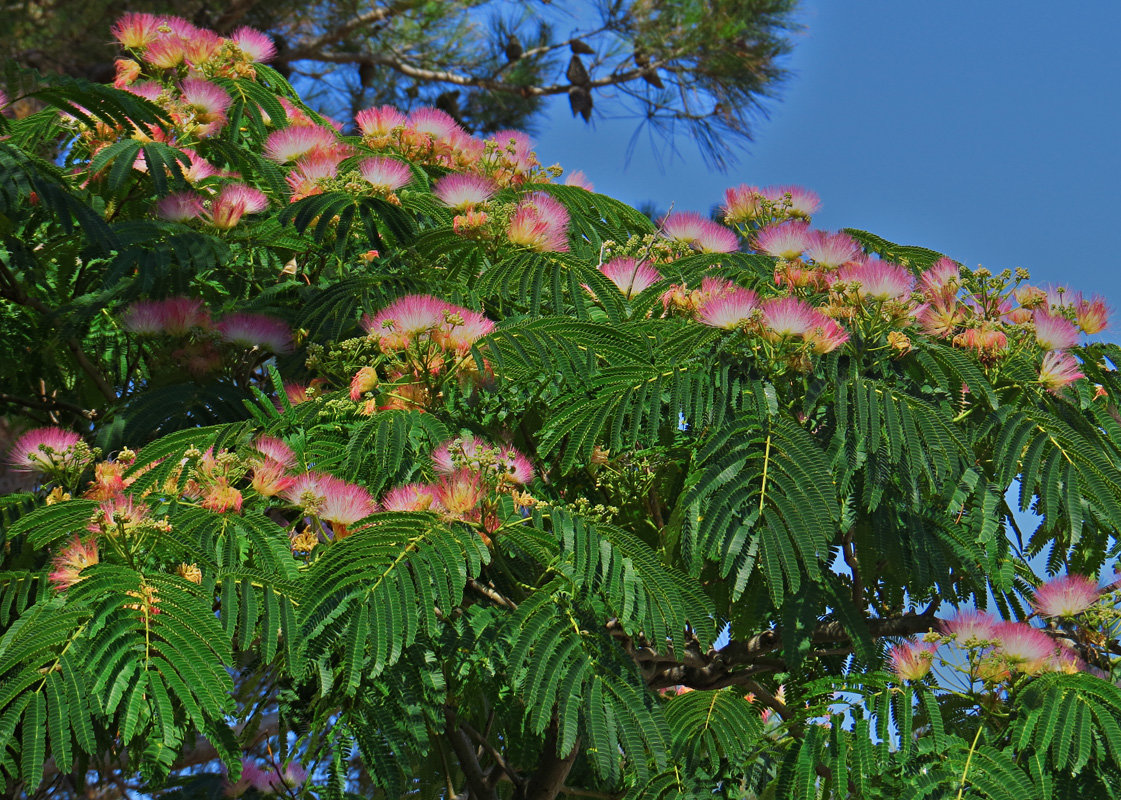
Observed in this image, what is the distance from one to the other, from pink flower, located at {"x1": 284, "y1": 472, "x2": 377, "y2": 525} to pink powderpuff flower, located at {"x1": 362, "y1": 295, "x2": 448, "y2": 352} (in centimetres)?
45

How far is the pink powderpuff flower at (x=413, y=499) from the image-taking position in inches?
119

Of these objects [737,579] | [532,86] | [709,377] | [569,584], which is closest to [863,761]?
[737,579]

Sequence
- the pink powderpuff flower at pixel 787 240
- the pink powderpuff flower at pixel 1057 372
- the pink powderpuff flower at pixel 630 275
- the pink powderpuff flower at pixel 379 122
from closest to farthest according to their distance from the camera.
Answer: the pink powderpuff flower at pixel 1057 372 < the pink powderpuff flower at pixel 787 240 < the pink powderpuff flower at pixel 630 275 < the pink powderpuff flower at pixel 379 122

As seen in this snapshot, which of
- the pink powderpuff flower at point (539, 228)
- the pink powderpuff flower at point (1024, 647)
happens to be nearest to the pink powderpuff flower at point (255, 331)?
the pink powderpuff flower at point (539, 228)

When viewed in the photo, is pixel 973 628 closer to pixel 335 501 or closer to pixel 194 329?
pixel 335 501

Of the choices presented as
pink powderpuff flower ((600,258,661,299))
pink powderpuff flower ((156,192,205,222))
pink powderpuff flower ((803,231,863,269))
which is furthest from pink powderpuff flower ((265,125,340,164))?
pink powderpuff flower ((803,231,863,269))

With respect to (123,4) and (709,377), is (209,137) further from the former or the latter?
(123,4)

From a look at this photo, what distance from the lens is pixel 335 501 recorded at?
3.10 metres

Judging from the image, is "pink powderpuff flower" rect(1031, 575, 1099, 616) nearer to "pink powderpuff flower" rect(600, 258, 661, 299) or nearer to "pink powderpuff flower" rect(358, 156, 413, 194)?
"pink powderpuff flower" rect(600, 258, 661, 299)

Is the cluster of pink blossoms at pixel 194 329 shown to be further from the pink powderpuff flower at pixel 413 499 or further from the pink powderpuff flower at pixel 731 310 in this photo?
the pink powderpuff flower at pixel 731 310

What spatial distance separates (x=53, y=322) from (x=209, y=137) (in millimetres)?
889

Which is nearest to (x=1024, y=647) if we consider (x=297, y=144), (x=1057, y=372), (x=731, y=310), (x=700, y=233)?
(x=1057, y=372)

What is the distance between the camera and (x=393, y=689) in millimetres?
2986

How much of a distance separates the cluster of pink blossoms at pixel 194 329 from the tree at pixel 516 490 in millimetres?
15
